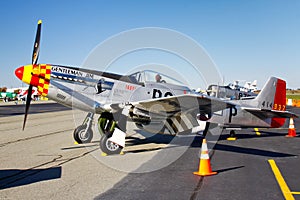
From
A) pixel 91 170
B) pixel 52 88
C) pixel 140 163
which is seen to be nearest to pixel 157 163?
pixel 140 163

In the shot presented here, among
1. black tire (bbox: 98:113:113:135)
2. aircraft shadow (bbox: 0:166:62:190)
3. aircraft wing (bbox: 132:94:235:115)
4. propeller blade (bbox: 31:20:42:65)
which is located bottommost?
aircraft shadow (bbox: 0:166:62:190)

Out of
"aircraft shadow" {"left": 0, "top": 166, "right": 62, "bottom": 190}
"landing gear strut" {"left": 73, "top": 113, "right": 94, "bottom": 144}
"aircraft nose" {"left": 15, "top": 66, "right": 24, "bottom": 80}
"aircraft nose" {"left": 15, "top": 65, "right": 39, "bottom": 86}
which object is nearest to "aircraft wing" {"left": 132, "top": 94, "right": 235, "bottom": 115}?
"landing gear strut" {"left": 73, "top": 113, "right": 94, "bottom": 144}

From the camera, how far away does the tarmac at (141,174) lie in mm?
4230

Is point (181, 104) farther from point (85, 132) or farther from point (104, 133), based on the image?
point (85, 132)

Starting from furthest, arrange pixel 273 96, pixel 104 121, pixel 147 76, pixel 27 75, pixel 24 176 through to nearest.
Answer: pixel 273 96 → pixel 104 121 → pixel 147 76 → pixel 27 75 → pixel 24 176

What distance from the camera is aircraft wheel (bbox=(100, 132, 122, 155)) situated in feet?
23.9

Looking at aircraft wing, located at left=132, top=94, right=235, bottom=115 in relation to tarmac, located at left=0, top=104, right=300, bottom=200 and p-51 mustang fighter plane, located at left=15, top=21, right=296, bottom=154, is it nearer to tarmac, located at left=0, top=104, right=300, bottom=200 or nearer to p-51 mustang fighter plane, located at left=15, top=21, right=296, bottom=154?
p-51 mustang fighter plane, located at left=15, top=21, right=296, bottom=154

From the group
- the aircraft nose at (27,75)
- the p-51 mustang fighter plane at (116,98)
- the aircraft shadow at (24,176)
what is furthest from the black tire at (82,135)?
the aircraft shadow at (24,176)

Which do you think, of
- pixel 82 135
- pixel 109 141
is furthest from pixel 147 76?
pixel 82 135

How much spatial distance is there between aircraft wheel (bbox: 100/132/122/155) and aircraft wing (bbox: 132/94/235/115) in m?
1.17

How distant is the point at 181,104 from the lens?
23.8 ft

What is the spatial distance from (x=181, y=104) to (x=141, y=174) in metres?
2.48

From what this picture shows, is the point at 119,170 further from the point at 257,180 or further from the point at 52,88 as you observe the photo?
the point at 52,88

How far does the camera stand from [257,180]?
196 inches
